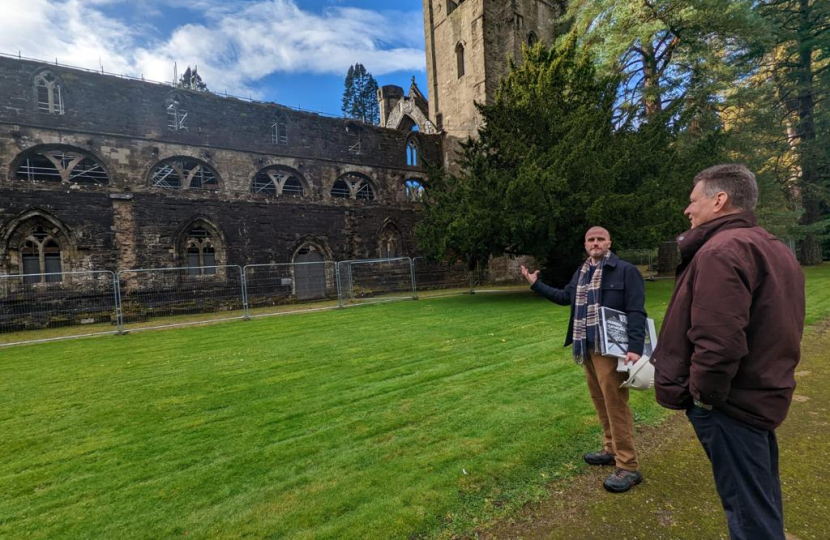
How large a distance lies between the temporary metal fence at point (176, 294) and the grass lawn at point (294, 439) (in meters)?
7.03

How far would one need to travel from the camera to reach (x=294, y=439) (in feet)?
12.1

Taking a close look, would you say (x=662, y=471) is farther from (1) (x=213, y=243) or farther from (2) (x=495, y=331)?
(1) (x=213, y=243)

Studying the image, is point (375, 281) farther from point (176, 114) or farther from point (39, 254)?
point (39, 254)

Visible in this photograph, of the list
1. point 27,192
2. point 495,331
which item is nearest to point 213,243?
point 27,192

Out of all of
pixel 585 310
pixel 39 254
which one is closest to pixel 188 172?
pixel 39 254

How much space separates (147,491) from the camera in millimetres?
2939

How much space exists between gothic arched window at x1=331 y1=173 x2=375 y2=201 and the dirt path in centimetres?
2112

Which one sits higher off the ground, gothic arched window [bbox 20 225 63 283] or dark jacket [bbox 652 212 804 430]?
gothic arched window [bbox 20 225 63 283]

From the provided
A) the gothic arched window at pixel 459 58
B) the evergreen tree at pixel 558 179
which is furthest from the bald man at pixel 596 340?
the gothic arched window at pixel 459 58

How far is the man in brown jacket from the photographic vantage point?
1.63 meters

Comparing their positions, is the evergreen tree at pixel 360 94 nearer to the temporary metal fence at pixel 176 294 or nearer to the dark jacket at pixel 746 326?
the temporary metal fence at pixel 176 294

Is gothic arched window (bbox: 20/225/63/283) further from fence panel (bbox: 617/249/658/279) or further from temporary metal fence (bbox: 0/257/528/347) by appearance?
fence panel (bbox: 617/249/658/279)

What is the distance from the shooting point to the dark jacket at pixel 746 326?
1.62 meters

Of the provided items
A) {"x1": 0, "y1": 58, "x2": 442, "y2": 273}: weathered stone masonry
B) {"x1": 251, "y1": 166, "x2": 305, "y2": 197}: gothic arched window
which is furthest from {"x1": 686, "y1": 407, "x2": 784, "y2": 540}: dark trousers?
{"x1": 251, "y1": 166, "x2": 305, "y2": 197}: gothic arched window
